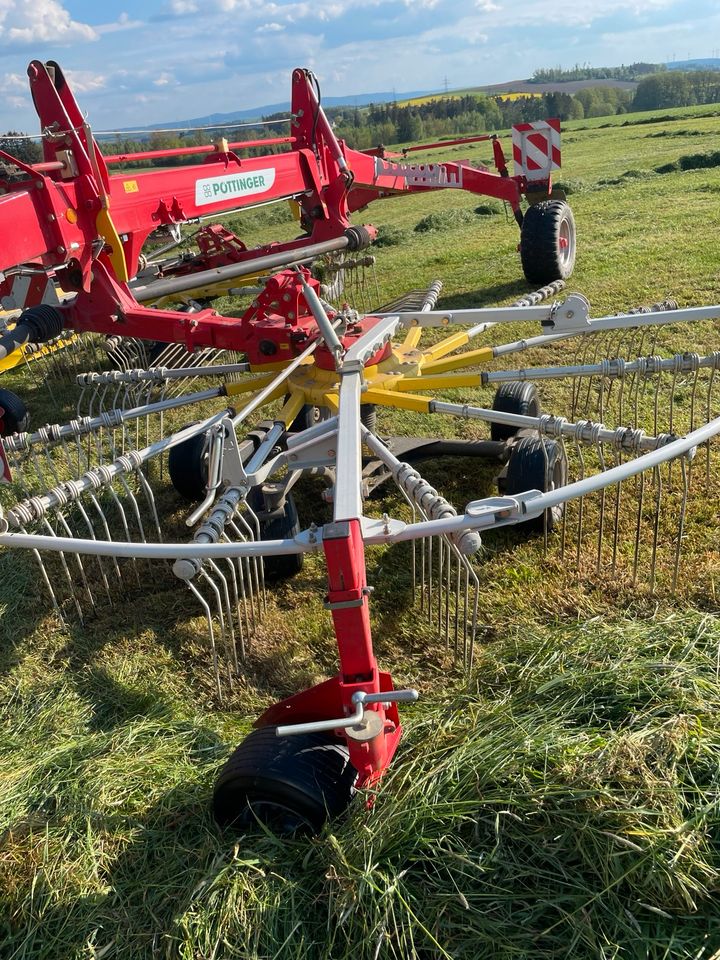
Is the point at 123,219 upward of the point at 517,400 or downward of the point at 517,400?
upward

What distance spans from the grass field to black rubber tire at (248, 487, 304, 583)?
130 millimetres

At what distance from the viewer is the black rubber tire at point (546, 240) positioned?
26.1 ft

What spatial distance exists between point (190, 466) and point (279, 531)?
108cm

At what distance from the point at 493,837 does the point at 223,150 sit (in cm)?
493

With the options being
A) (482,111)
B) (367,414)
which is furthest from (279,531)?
(482,111)

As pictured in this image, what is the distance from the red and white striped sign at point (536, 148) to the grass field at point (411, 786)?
5826 mm

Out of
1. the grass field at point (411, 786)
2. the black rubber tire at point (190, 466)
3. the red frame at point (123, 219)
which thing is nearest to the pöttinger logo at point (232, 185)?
the red frame at point (123, 219)

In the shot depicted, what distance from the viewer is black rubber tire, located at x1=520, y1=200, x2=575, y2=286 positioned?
7945mm

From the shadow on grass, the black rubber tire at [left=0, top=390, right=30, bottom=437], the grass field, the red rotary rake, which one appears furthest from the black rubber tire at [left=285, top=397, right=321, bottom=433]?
the shadow on grass

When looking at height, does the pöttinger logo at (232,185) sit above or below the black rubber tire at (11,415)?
above

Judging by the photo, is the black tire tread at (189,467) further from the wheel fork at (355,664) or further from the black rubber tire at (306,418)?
the wheel fork at (355,664)

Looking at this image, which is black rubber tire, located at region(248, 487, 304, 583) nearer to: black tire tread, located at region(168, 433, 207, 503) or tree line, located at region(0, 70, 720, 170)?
black tire tread, located at region(168, 433, 207, 503)

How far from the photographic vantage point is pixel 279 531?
360 centimetres

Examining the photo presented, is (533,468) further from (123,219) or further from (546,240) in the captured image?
(546,240)
